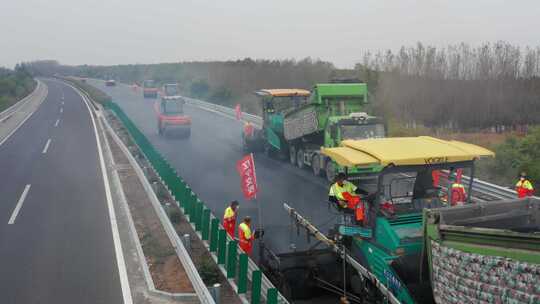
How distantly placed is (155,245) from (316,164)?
798 cm

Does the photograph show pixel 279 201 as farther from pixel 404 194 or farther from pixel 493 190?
pixel 404 194

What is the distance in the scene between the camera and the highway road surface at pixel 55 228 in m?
9.37

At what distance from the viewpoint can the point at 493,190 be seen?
45.1 ft

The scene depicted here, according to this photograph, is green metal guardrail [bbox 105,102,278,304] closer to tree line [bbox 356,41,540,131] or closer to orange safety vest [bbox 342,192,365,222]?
orange safety vest [bbox 342,192,365,222]

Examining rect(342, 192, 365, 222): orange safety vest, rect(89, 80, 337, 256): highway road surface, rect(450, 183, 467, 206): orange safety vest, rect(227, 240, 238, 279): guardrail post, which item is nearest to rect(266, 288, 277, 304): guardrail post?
rect(342, 192, 365, 222): orange safety vest

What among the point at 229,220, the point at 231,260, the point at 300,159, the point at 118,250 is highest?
the point at 300,159

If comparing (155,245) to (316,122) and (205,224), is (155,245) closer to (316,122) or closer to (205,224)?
(205,224)

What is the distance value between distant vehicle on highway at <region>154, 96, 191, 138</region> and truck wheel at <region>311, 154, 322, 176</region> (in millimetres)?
11520

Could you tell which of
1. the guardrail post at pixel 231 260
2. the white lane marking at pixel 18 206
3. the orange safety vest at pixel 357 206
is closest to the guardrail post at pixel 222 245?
the guardrail post at pixel 231 260

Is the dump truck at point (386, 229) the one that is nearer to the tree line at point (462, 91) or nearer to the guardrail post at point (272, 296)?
the guardrail post at point (272, 296)

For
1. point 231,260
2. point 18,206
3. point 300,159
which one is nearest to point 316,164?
point 300,159

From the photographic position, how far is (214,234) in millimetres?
10070

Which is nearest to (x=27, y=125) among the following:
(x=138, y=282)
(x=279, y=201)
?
(x=279, y=201)

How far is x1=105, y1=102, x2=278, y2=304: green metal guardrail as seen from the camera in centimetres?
739
